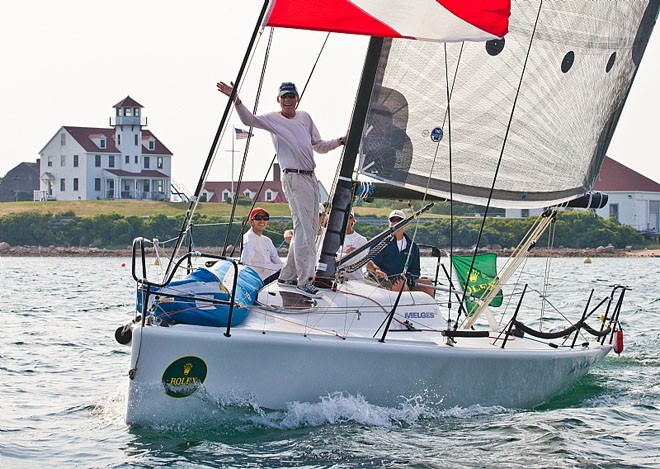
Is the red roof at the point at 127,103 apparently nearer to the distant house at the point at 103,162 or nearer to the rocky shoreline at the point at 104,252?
the distant house at the point at 103,162

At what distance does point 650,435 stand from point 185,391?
12.6 ft

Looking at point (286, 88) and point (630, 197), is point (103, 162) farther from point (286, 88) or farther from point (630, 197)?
point (286, 88)

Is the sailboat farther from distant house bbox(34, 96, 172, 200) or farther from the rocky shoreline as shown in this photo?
distant house bbox(34, 96, 172, 200)

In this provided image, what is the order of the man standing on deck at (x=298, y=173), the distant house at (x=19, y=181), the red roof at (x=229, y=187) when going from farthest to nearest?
1. the distant house at (x=19, y=181)
2. the red roof at (x=229, y=187)
3. the man standing on deck at (x=298, y=173)

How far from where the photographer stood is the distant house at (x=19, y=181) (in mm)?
95750

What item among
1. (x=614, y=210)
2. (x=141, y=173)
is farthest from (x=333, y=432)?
(x=141, y=173)

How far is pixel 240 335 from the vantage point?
323 inches

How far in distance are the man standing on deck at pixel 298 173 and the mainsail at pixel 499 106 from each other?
0.80m

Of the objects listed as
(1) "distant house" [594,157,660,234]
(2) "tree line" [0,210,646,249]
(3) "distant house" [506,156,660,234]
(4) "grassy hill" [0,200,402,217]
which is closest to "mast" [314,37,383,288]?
(2) "tree line" [0,210,646,249]

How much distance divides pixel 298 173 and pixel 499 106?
2.22m

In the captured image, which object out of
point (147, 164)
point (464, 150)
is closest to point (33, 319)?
point (464, 150)

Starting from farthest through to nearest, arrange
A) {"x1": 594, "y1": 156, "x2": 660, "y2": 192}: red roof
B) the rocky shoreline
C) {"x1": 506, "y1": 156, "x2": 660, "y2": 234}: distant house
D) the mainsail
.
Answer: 1. {"x1": 594, "y1": 156, "x2": 660, "y2": 192}: red roof
2. {"x1": 506, "y1": 156, "x2": 660, "y2": 234}: distant house
3. the rocky shoreline
4. the mainsail

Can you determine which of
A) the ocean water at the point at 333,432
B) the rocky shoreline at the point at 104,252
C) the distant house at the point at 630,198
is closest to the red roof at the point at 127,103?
the rocky shoreline at the point at 104,252

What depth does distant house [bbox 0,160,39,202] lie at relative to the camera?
95.8 m
